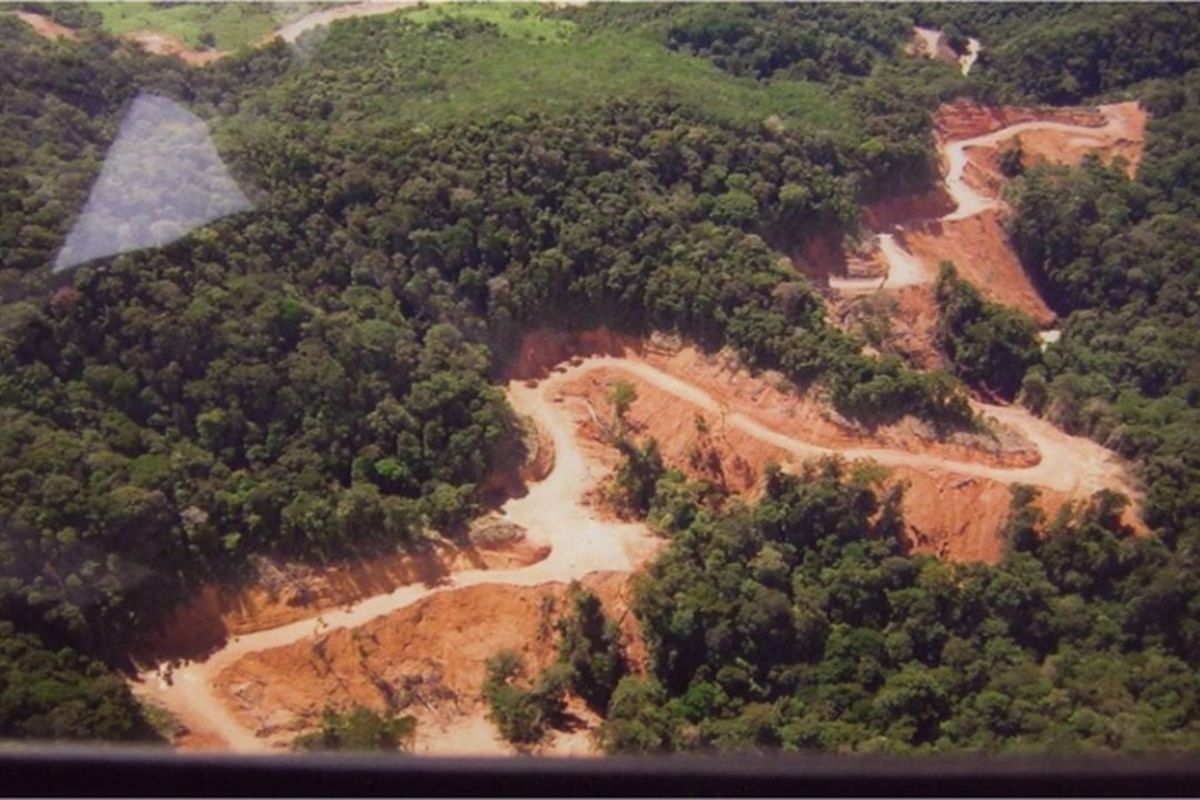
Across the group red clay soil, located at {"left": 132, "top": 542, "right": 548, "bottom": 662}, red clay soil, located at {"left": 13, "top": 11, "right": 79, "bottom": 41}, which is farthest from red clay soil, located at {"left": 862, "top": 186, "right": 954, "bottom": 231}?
red clay soil, located at {"left": 13, "top": 11, "right": 79, "bottom": 41}

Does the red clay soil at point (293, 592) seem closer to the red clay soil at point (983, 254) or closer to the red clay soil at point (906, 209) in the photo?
the red clay soil at point (906, 209)

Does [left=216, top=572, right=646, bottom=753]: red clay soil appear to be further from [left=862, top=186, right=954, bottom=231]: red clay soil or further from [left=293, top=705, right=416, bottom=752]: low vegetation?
[left=862, top=186, right=954, bottom=231]: red clay soil

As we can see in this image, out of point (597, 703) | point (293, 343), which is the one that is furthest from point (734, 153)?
point (597, 703)

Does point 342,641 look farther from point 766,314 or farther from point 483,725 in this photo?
point 766,314

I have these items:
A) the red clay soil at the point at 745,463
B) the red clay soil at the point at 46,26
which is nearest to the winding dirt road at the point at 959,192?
the red clay soil at the point at 745,463

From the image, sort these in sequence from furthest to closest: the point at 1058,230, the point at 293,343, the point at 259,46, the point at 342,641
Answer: the point at 259,46 → the point at 1058,230 → the point at 293,343 → the point at 342,641

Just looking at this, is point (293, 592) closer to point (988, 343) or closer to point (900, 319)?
point (900, 319)

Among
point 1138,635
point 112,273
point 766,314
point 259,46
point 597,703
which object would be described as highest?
point 259,46
